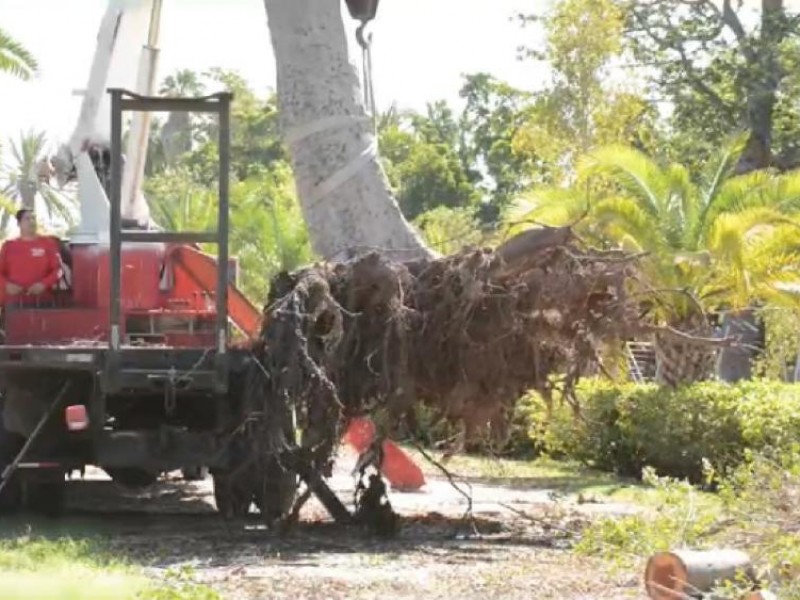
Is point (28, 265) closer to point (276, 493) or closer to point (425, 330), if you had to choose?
point (276, 493)

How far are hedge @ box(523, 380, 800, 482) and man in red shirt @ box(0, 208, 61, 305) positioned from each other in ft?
17.4

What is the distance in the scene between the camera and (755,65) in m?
35.3

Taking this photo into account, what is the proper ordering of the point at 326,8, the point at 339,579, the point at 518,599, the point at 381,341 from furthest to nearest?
the point at 326,8
the point at 381,341
the point at 339,579
the point at 518,599

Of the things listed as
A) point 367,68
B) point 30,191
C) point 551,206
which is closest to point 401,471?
point 367,68

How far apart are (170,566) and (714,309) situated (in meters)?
12.3

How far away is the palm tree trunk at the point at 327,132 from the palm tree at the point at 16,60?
12677 millimetres

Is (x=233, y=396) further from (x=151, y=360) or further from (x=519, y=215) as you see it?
(x=519, y=215)

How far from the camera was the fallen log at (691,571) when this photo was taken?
8953 millimetres

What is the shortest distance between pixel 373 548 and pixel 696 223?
1094cm

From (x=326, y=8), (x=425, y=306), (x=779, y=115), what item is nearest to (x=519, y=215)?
(x=326, y=8)

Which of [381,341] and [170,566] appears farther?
[381,341]

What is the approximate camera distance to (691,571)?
897 cm

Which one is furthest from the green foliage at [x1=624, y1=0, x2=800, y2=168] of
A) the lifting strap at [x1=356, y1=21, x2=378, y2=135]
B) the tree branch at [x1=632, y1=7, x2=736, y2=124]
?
the lifting strap at [x1=356, y1=21, x2=378, y2=135]

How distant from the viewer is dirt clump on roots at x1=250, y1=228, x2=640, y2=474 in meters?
12.4
